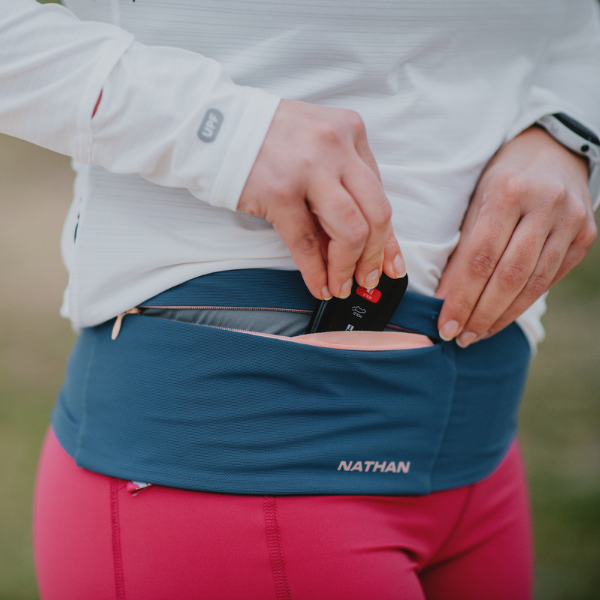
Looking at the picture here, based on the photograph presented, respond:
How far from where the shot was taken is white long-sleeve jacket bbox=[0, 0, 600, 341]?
1.95ft

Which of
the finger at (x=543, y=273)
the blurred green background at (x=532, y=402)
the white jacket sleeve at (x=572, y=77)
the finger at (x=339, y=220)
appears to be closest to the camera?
the finger at (x=339, y=220)

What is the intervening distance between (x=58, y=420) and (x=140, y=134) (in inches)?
18.4

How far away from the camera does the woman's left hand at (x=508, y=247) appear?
758 millimetres

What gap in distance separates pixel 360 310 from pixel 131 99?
371mm

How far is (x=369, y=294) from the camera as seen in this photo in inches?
29.1

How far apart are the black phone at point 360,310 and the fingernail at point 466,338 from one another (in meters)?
0.11

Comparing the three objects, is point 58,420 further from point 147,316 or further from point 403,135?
point 403,135

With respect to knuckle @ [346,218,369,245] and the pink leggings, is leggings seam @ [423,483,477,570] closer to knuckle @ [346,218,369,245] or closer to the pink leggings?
the pink leggings

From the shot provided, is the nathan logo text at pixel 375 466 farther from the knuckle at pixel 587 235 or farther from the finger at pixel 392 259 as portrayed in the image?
the knuckle at pixel 587 235

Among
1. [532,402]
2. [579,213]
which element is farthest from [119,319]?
[532,402]

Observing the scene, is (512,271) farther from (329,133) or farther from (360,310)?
(329,133)

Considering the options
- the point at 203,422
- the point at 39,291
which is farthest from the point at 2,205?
the point at 203,422

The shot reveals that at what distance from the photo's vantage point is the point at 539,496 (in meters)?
2.32

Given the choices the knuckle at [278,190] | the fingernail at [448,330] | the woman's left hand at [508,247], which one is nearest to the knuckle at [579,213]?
the woman's left hand at [508,247]
